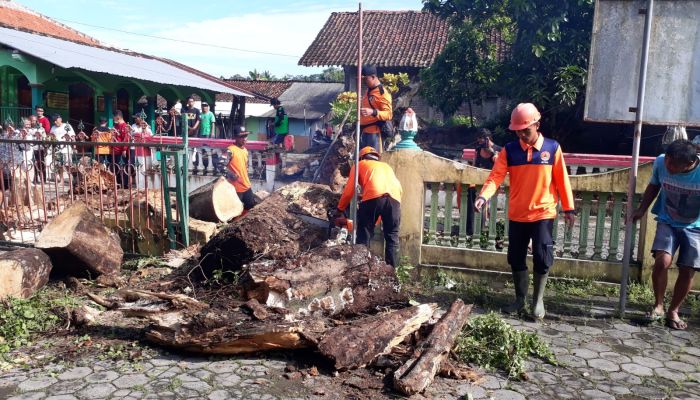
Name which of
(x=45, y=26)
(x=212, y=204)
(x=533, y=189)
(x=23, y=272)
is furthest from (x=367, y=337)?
(x=45, y=26)

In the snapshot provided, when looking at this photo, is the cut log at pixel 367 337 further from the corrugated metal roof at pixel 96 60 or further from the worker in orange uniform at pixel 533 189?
the corrugated metal roof at pixel 96 60

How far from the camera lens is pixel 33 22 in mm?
22328

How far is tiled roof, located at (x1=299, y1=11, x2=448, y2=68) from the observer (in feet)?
78.1

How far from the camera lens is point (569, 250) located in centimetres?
608

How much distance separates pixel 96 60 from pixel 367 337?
52.3ft

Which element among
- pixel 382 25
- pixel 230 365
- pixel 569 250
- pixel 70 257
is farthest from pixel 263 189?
pixel 382 25

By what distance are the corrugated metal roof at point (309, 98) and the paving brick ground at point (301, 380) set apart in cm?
2587

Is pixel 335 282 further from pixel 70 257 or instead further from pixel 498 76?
pixel 498 76

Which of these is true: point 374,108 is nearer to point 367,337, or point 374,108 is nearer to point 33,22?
point 367,337

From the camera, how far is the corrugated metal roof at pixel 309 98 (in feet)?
98.9

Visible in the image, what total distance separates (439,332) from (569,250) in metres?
2.68

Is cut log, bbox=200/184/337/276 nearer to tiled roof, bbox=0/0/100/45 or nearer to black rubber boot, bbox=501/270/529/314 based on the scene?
black rubber boot, bbox=501/270/529/314

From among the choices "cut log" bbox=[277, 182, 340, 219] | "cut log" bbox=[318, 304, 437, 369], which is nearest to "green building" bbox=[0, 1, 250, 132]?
"cut log" bbox=[277, 182, 340, 219]

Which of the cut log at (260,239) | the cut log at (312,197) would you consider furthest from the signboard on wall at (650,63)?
the cut log at (312,197)
